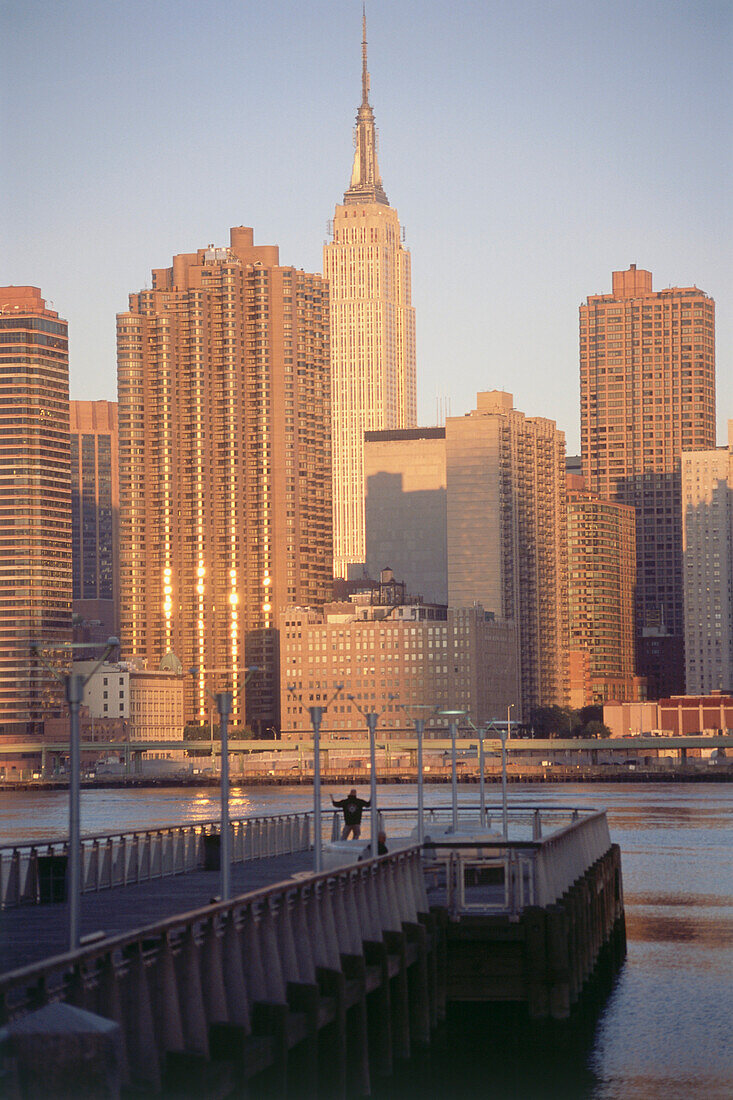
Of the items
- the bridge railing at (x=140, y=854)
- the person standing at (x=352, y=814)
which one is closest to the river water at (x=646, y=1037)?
the person standing at (x=352, y=814)

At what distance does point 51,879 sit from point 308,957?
41.4ft

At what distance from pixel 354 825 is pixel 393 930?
1728cm

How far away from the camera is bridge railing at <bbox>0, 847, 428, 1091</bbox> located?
875 inches

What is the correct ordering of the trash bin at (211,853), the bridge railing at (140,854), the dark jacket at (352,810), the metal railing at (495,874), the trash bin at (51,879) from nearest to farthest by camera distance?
→ the metal railing at (495,874) < the bridge railing at (140,854) < the trash bin at (51,879) < the trash bin at (211,853) < the dark jacket at (352,810)

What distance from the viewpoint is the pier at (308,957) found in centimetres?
2350

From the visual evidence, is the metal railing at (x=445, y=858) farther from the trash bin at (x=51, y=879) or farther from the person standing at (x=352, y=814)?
the person standing at (x=352, y=814)

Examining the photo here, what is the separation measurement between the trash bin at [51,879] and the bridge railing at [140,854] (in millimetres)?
21

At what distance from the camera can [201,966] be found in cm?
2619

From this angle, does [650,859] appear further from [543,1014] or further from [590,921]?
[543,1014]

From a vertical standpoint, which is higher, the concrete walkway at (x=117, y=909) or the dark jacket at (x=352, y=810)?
the dark jacket at (x=352, y=810)

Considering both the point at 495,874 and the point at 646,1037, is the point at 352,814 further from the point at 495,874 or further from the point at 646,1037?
the point at 495,874

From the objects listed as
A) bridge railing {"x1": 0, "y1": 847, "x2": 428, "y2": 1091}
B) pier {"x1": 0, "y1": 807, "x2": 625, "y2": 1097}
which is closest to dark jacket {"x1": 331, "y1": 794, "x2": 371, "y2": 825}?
pier {"x1": 0, "y1": 807, "x2": 625, "y2": 1097}

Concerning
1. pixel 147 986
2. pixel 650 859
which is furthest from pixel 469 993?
pixel 650 859

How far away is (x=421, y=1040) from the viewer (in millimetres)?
37812
